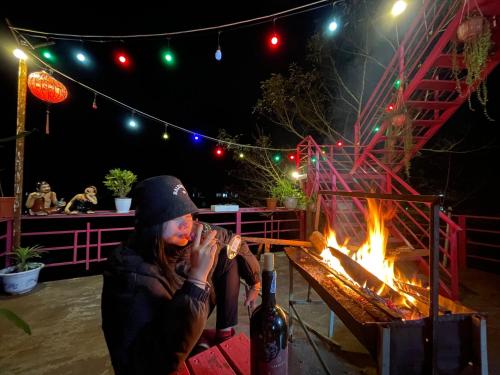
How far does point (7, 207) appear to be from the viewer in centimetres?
510

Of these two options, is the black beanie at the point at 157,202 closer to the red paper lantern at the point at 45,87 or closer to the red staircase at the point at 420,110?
the red staircase at the point at 420,110

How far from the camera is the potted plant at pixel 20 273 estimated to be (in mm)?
4652

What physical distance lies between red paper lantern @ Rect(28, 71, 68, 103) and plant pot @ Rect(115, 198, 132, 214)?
2.47 meters

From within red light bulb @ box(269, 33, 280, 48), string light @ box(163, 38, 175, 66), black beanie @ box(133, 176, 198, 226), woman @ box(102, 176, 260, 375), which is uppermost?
red light bulb @ box(269, 33, 280, 48)

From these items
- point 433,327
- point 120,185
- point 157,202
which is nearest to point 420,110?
point 433,327

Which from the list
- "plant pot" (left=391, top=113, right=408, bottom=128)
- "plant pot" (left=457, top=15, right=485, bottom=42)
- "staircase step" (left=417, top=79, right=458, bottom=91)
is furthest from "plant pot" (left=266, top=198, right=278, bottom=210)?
"plant pot" (left=457, top=15, right=485, bottom=42)

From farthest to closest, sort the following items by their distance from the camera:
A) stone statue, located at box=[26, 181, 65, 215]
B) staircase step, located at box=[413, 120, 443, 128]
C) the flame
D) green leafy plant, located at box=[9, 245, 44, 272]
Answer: staircase step, located at box=[413, 120, 443, 128]
stone statue, located at box=[26, 181, 65, 215]
green leafy plant, located at box=[9, 245, 44, 272]
the flame

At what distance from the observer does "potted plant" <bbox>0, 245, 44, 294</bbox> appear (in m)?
4.65

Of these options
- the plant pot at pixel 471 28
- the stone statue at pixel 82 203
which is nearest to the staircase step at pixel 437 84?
the plant pot at pixel 471 28

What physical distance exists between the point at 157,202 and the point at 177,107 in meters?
17.9

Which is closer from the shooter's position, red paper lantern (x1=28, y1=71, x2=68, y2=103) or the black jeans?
the black jeans

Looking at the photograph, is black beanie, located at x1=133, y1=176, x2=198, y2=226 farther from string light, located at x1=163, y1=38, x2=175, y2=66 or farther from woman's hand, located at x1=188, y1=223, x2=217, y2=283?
string light, located at x1=163, y1=38, x2=175, y2=66

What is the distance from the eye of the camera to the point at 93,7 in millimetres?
5684

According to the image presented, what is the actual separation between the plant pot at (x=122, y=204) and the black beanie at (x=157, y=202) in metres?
5.08
